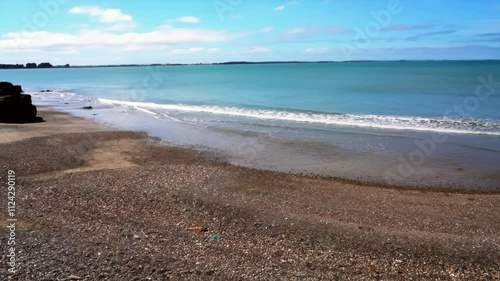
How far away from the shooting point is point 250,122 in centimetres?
2567

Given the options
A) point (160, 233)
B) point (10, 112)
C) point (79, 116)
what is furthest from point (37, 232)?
point (79, 116)

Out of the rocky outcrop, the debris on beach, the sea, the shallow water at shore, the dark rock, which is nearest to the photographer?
the debris on beach

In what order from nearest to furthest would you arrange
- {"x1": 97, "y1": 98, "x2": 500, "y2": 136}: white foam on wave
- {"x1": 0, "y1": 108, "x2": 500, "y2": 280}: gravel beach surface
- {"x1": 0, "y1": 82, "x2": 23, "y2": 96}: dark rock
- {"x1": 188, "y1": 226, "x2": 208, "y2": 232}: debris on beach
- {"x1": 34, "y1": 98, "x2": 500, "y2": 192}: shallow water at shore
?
{"x1": 0, "y1": 108, "x2": 500, "y2": 280}: gravel beach surface < {"x1": 188, "y1": 226, "x2": 208, "y2": 232}: debris on beach < {"x1": 34, "y1": 98, "x2": 500, "y2": 192}: shallow water at shore < {"x1": 97, "y1": 98, "x2": 500, "y2": 136}: white foam on wave < {"x1": 0, "y1": 82, "x2": 23, "y2": 96}: dark rock

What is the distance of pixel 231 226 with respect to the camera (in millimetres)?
8695

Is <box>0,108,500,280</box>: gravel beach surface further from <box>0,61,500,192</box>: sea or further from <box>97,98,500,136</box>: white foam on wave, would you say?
<box>97,98,500,136</box>: white foam on wave

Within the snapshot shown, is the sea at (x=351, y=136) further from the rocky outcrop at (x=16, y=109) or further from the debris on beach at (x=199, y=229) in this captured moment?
the debris on beach at (x=199, y=229)

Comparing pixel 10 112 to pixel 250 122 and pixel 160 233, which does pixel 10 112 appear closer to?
pixel 250 122

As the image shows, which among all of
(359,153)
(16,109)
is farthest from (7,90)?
(359,153)

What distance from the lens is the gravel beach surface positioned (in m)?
6.64

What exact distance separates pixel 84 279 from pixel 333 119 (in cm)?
2163

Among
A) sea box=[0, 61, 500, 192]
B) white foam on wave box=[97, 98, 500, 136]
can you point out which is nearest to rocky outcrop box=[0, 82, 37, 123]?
sea box=[0, 61, 500, 192]

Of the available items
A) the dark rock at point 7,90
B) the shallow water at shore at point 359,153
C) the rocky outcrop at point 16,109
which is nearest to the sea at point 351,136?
the shallow water at shore at point 359,153

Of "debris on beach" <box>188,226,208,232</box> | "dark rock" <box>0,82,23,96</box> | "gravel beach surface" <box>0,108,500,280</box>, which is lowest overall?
"debris on beach" <box>188,226,208,232</box>

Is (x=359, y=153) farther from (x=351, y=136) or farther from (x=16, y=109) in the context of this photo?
(x=16, y=109)
